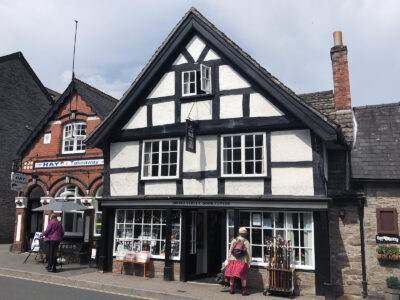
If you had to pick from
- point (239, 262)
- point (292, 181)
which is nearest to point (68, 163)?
point (239, 262)

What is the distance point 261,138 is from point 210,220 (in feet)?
11.8

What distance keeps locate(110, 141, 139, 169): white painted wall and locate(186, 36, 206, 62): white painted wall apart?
12.1 feet

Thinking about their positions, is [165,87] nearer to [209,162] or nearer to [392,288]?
[209,162]

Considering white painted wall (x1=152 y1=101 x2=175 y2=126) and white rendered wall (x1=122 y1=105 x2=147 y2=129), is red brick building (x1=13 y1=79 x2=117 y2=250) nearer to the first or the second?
white rendered wall (x1=122 y1=105 x2=147 y2=129)

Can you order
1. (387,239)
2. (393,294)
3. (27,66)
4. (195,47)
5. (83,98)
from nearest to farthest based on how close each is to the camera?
1. (393,294)
2. (387,239)
3. (195,47)
4. (83,98)
5. (27,66)

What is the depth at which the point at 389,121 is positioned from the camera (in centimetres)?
1230

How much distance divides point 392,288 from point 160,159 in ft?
25.7

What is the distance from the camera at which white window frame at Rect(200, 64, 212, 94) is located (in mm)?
11719

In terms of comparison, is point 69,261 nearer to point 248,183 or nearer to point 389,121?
point 248,183

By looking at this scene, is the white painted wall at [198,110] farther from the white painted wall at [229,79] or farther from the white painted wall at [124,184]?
the white painted wall at [124,184]

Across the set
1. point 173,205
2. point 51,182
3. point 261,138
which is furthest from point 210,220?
point 51,182

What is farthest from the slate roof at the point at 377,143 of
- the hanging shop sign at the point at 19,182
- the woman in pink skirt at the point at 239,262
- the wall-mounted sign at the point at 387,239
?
the hanging shop sign at the point at 19,182

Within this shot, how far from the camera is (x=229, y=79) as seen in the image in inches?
464

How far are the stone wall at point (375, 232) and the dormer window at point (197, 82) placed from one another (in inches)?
232
